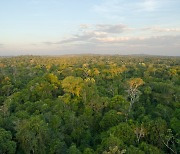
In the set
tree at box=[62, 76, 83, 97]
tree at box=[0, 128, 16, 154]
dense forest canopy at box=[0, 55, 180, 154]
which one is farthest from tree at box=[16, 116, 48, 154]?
tree at box=[62, 76, 83, 97]

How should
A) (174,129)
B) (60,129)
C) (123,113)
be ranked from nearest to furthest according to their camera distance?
(174,129) → (60,129) → (123,113)

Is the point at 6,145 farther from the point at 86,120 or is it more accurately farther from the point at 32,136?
the point at 86,120

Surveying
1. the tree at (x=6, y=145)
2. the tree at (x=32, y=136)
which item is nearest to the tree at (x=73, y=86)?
the tree at (x=32, y=136)

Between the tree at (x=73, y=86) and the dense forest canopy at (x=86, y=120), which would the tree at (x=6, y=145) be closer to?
the dense forest canopy at (x=86, y=120)

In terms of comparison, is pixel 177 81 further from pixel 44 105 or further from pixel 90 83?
pixel 44 105

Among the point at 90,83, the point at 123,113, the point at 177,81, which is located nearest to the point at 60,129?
the point at 123,113

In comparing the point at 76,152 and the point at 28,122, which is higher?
the point at 28,122

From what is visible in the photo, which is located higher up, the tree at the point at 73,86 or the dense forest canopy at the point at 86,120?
the tree at the point at 73,86

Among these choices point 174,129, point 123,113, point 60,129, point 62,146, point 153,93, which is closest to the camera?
point 62,146

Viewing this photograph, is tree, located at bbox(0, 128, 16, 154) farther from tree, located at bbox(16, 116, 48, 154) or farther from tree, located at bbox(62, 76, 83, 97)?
tree, located at bbox(62, 76, 83, 97)

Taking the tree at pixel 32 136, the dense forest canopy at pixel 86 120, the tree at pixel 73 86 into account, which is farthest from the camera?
the tree at pixel 73 86

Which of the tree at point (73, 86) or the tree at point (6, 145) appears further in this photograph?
the tree at point (73, 86)
